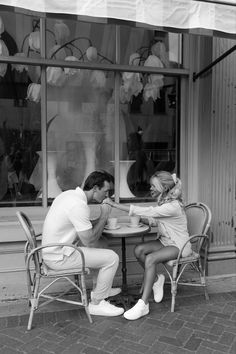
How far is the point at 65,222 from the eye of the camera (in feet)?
10.5

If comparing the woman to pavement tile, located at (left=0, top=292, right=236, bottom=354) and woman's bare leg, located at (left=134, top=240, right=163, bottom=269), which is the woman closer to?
woman's bare leg, located at (left=134, top=240, right=163, bottom=269)

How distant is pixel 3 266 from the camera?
383 centimetres

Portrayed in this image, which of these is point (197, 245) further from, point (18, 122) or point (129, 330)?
point (18, 122)

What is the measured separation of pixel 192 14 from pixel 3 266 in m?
2.94

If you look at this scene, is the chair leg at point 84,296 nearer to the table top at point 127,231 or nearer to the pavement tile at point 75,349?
the pavement tile at point 75,349

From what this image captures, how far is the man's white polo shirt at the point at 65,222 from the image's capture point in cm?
314

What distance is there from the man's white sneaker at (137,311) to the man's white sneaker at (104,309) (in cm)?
10

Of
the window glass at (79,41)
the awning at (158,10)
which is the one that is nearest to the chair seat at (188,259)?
the awning at (158,10)

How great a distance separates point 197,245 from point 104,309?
1138mm

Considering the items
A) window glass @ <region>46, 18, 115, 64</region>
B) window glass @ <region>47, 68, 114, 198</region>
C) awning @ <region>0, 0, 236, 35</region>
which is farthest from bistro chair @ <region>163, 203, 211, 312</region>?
window glass @ <region>46, 18, 115, 64</region>

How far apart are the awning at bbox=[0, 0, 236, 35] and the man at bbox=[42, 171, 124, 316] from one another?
1.33m

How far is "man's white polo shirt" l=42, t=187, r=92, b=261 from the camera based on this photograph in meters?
3.14

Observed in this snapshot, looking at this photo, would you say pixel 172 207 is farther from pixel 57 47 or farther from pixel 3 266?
pixel 57 47

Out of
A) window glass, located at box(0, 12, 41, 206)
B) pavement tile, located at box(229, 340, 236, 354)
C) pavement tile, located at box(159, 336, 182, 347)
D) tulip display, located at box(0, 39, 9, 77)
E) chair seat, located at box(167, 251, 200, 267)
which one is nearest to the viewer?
pavement tile, located at box(229, 340, 236, 354)
